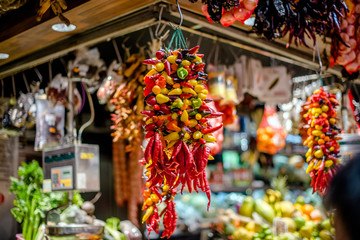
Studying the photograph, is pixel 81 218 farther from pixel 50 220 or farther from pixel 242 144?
pixel 242 144

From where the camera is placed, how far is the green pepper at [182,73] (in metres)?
1.84

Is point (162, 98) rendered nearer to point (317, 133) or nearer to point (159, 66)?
point (159, 66)

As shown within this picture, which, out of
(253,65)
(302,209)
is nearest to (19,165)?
(253,65)

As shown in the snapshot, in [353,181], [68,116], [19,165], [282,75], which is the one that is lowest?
[353,181]

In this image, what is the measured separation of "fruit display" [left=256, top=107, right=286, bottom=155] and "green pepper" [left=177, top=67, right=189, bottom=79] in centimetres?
405

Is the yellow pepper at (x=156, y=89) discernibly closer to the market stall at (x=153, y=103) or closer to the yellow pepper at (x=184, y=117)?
the market stall at (x=153, y=103)

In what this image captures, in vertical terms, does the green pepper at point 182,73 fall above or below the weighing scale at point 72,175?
above

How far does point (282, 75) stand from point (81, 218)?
226cm

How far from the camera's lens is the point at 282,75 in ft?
12.7

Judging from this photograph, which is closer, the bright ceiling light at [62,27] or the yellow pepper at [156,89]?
the yellow pepper at [156,89]

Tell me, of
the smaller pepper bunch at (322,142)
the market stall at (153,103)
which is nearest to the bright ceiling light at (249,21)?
the market stall at (153,103)

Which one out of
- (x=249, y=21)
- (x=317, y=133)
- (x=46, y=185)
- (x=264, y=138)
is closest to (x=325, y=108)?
(x=317, y=133)

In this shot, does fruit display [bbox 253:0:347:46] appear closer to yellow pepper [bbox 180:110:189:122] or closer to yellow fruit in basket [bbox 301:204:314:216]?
yellow pepper [bbox 180:110:189:122]

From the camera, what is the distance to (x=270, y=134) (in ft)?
18.7
